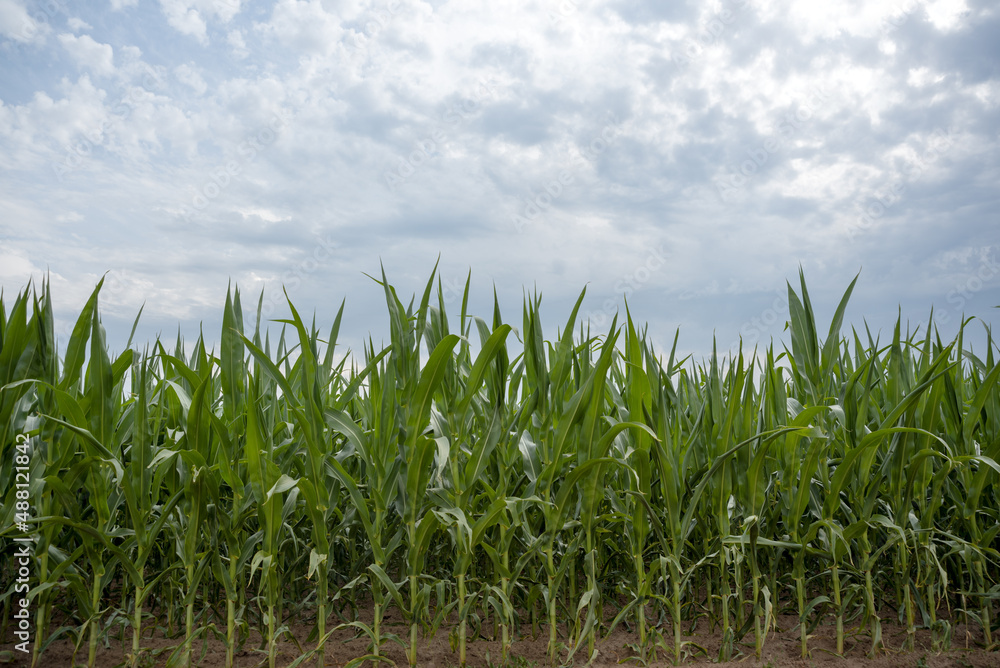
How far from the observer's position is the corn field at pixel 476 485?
2090 millimetres

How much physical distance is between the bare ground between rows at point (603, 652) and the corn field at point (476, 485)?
2.1 inches

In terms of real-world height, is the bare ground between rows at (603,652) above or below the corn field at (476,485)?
below

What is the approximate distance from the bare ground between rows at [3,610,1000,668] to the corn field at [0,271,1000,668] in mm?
53

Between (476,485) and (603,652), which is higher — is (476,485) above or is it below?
above

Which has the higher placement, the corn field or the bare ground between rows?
the corn field

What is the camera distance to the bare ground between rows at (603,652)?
233 cm

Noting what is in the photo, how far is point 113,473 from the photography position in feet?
7.29

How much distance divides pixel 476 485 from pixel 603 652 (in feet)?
2.73

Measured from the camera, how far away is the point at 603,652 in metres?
2.40

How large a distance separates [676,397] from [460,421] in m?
1.02

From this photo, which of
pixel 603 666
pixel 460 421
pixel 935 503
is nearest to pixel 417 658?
pixel 603 666

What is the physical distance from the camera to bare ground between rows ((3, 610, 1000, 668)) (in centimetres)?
233

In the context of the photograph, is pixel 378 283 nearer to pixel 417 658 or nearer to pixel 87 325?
pixel 87 325

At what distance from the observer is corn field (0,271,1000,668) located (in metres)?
2.09
